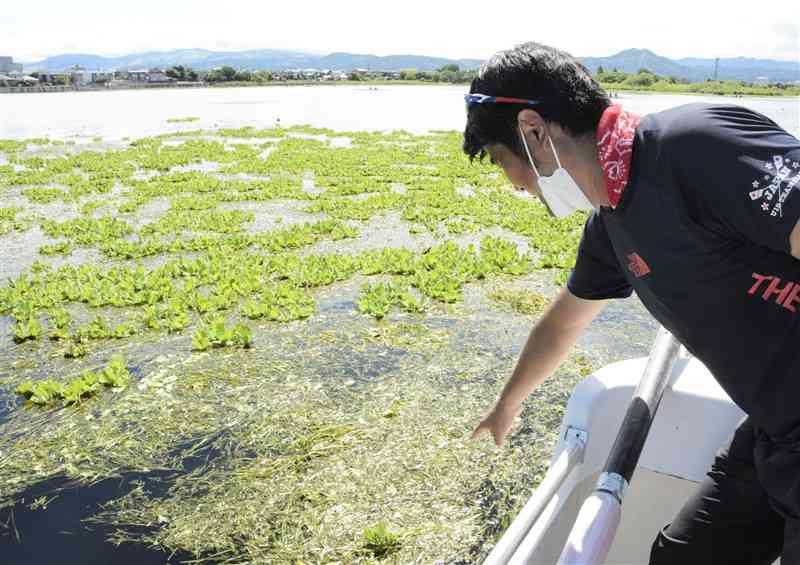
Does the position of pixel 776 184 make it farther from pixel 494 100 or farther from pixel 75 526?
pixel 75 526

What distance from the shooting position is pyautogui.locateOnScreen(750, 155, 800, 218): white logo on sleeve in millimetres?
1313

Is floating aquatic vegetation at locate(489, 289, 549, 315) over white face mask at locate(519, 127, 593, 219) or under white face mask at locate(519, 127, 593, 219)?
under

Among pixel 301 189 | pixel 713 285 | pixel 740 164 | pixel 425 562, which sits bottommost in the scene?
pixel 425 562

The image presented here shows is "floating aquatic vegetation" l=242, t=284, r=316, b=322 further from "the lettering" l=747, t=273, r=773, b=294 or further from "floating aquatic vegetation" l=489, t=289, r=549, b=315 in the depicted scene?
"the lettering" l=747, t=273, r=773, b=294

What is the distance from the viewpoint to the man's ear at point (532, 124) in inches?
70.9

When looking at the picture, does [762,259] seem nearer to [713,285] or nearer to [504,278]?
[713,285]

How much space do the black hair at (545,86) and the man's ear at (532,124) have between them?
13 millimetres

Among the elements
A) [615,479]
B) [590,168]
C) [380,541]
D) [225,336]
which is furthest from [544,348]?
[225,336]

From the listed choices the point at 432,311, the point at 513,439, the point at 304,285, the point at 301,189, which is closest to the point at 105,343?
the point at 304,285

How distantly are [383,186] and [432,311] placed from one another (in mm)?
8396

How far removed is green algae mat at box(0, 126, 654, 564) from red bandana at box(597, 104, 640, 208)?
251 centimetres

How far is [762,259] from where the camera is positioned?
154 centimetres

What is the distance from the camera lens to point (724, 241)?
5.09ft

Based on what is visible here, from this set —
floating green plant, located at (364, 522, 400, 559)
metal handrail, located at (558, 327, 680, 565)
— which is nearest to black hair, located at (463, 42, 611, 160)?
metal handrail, located at (558, 327, 680, 565)
